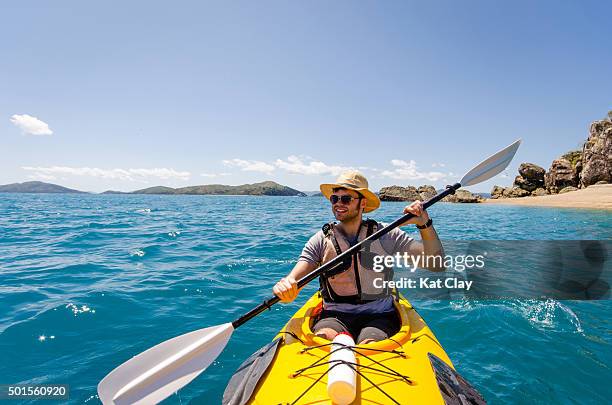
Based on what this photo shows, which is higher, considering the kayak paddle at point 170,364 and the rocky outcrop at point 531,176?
the rocky outcrop at point 531,176

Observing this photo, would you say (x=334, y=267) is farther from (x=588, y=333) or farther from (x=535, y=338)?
(x=588, y=333)

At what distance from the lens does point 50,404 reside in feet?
10.9

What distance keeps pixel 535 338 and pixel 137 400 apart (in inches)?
209

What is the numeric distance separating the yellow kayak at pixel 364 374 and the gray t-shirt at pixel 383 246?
14.8 inches

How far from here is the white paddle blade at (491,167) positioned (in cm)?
434

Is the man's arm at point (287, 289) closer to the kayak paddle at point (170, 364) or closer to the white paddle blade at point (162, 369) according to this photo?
the kayak paddle at point (170, 364)

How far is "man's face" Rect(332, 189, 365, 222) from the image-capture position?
11.7 ft

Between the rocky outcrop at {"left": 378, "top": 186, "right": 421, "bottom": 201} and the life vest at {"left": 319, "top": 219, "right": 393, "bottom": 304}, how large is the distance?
186ft

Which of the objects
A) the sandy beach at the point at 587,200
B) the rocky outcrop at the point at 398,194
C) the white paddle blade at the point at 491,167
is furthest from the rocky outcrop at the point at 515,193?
the white paddle blade at the point at 491,167

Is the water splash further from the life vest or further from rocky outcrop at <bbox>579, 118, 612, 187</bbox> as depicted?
rocky outcrop at <bbox>579, 118, 612, 187</bbox>

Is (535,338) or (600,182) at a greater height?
(600,182)

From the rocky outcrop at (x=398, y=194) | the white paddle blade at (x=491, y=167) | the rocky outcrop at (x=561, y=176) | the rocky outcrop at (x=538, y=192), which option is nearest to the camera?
the white paddle blade at (x=491, y=167)

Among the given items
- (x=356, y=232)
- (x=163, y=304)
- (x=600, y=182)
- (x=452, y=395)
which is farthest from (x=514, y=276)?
(x=600, y=182)

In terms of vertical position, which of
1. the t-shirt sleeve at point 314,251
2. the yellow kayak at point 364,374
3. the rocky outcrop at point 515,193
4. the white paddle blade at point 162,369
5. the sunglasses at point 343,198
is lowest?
the white paddle blade at point 162,369
